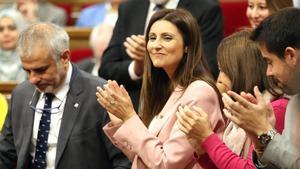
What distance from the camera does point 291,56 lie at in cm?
239

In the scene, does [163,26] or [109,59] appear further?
[109,59]

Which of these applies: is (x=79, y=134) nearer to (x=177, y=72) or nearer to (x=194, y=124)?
(x=177, y=72)

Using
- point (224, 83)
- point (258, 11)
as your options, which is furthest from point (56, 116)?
point (258, 11)

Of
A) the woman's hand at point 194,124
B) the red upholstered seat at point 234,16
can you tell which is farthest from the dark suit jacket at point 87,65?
the woman's hand at point 194,124

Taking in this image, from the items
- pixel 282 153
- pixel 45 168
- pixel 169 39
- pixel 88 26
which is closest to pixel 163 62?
pixel 169 39

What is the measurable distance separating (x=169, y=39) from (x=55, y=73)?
1.55 ft

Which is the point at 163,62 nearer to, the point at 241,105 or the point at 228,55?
the point at 228,55

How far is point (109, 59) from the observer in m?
3.96

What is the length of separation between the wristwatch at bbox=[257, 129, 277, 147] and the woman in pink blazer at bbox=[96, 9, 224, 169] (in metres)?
0.43

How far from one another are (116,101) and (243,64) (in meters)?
0.47

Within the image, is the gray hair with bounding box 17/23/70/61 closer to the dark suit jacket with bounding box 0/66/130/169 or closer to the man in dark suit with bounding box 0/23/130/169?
the man in dark suit with bounding box 0/23/130/169

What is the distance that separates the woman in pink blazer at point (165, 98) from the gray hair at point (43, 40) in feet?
1.12

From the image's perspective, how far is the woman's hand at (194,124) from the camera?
104 inches

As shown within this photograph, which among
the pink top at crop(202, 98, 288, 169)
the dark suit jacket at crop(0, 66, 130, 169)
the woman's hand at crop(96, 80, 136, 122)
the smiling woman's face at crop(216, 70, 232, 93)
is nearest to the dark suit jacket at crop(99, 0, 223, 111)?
the dark suit jacket at crop(0, 66, 130, 169)
